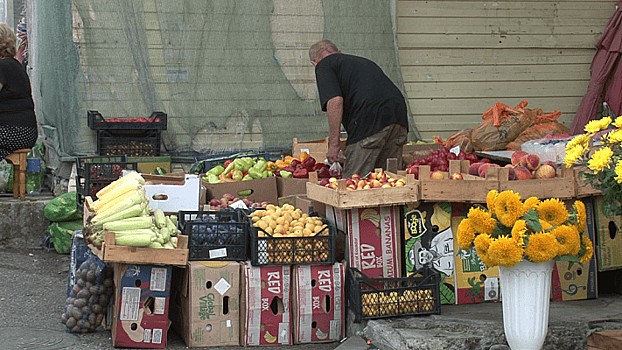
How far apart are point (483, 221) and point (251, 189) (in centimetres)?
390

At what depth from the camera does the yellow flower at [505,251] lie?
11.1 feet

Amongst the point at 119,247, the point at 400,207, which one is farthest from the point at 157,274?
the point at 400,207

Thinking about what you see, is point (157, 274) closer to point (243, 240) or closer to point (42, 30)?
point (243, 240)

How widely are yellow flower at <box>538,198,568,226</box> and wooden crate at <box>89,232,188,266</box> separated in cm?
234

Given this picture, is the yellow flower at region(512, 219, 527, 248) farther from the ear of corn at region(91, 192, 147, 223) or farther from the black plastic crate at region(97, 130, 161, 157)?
the black plastic crate at region(97, 130, 161, 157)

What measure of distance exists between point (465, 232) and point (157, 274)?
221 cm

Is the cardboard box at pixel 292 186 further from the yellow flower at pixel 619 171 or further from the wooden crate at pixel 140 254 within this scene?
the yellow flower at pixel 619 171

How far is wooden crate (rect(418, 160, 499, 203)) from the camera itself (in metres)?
5.03

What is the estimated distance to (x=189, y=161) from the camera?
893 centimetres

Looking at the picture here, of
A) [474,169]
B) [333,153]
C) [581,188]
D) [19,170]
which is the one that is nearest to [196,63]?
[19,170]

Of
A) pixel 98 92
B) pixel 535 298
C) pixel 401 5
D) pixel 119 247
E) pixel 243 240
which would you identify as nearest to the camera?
pixel 535 298

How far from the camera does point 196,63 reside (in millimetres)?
8891

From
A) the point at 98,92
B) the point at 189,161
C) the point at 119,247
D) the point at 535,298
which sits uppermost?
the point at 98,92

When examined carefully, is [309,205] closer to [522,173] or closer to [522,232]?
[522,173]
